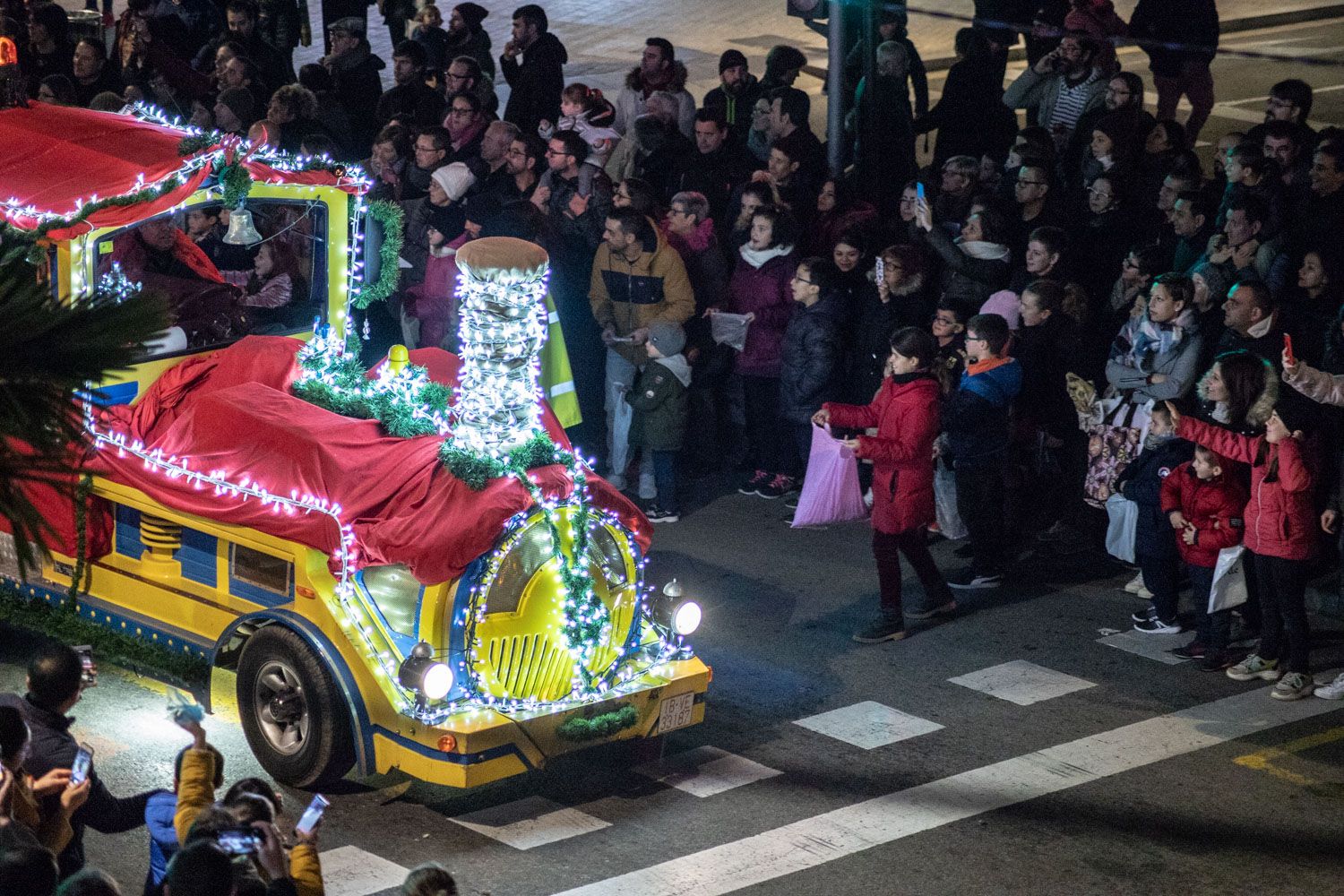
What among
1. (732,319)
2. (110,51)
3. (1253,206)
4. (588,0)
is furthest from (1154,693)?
(588,0)

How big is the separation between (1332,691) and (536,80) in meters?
9.72

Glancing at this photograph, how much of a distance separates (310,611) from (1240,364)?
4712 mm

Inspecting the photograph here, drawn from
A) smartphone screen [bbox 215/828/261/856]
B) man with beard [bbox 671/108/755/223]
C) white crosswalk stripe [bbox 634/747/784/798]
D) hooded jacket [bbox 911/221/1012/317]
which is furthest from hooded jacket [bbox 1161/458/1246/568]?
smartphone screen [bbox 215/828/261/856]

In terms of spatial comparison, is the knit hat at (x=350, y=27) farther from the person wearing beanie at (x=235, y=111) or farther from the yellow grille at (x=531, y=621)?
the yellow grille at (x=531, y=621)

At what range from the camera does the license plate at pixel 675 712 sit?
7586 mm

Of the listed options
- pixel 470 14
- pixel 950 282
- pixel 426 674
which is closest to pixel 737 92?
pixel 470 14

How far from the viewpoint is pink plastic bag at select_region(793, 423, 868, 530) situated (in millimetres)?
10727

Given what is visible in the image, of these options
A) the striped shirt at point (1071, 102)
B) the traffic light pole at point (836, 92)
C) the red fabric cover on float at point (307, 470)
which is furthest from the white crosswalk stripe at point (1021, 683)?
the striped shirt at point (1071, 102)

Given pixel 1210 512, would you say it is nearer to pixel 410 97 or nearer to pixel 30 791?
pixel 30 791

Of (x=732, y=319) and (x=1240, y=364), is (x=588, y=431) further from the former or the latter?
(x=1240, y=364)

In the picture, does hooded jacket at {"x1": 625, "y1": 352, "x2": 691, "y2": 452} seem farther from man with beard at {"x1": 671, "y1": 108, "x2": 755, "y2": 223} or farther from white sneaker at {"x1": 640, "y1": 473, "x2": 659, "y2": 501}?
man with beard at {"x1": 671, "y1": 108, "x2": 755, "y2": 223}

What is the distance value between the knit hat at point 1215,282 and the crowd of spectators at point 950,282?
3 cm

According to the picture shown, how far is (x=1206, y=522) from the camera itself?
9125 millimetres

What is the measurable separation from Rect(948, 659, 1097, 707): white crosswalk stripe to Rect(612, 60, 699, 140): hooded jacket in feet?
23.0
